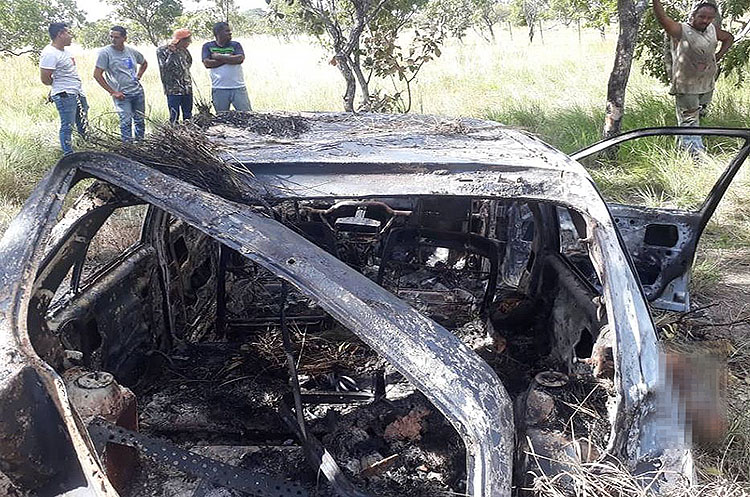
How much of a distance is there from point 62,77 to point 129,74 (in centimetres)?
82

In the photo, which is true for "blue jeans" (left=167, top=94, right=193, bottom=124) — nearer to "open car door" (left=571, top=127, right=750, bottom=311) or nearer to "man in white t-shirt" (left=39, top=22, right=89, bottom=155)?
"man in white t-shirt" (left=39, top=22, right=89, bottom=155)

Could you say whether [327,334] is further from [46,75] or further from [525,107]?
[525,107]

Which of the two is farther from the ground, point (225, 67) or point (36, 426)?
point (225, 67)

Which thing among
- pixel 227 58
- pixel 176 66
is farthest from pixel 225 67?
pixel 176 66

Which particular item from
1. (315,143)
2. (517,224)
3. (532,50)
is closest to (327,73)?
(532,50)

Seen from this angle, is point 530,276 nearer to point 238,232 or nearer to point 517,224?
point 517,224

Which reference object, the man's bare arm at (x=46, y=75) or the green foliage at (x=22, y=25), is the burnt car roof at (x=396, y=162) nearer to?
the man's bare arm at (x=46, y=75)

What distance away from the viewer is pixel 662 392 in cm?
166

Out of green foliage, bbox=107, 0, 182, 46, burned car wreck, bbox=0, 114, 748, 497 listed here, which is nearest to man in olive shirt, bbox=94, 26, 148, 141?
burned car wreck, bbox=0, 114, 748, 497

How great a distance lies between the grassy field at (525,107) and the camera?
6.36 meters

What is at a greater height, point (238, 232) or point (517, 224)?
point (238, 232)

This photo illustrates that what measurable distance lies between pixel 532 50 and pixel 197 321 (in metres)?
21.6

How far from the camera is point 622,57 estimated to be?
7.16 meters

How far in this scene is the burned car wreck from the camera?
1.49m
